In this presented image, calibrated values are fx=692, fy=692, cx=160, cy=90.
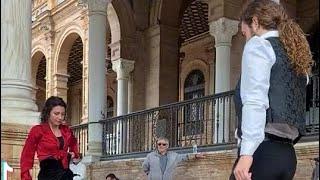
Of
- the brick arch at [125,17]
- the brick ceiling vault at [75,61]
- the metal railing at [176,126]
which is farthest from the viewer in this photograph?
the brick ceiling vault at [75,61]

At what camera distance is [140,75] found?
21484 mm

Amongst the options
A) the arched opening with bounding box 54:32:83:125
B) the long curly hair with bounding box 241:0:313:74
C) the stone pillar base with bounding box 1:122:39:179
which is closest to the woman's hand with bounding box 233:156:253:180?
the long curly hair with bounding box 241:0:313:74

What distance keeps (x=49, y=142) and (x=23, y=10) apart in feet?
19.0

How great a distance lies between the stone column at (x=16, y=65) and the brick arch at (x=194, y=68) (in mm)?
14232

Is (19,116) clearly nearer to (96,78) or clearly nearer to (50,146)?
(50,146)

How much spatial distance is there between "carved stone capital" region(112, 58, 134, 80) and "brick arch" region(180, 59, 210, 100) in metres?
4.55

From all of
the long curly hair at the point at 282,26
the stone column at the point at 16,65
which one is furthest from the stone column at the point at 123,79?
the long curly hair at the point at 282,26

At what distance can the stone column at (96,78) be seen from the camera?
1686cm

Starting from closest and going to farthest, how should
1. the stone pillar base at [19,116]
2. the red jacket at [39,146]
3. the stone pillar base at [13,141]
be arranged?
the red jacket at [39,146]
the stone pillar base at [13,141]
the stone pillar base at [19,116]

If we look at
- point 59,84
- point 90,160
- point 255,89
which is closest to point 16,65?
point 90,160

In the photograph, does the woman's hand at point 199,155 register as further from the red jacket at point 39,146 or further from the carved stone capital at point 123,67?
the carved stone capital at point 123,67

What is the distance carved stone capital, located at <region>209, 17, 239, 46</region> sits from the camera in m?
17.5

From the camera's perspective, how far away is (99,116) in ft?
55.8

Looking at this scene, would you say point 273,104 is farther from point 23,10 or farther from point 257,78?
point 23,10
